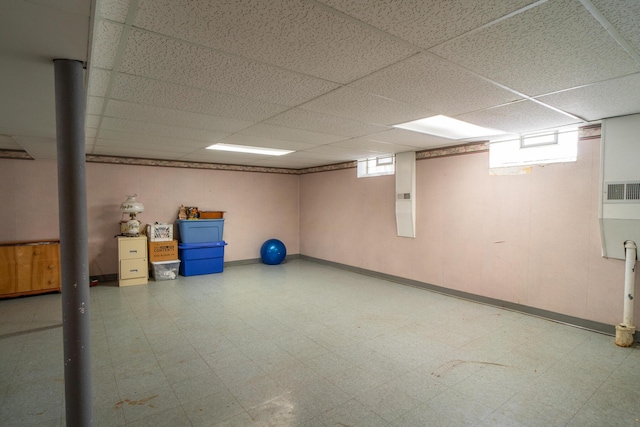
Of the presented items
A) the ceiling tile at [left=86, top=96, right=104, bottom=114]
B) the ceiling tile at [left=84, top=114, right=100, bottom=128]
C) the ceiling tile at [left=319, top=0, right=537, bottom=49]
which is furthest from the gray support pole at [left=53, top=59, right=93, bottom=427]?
the ceiling tile at [left=84, top=114, right=100, bottom=128]

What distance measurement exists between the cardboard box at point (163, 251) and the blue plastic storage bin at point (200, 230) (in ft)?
0.95

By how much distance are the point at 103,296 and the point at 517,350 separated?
18.4 feet

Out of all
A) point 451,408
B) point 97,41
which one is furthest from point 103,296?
point 451,408

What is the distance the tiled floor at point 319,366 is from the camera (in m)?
2.16

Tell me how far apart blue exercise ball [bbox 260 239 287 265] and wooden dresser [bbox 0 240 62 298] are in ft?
12.4

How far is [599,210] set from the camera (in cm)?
329

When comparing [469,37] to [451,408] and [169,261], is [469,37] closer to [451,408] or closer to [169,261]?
[451,408]

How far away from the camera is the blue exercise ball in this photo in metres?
7.35

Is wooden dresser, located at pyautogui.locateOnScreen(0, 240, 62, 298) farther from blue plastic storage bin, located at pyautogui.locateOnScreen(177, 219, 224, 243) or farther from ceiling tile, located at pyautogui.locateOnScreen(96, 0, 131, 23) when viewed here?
ceiling tile, located at pyautogui.locateOnScreen(96, 0, 131, 23)

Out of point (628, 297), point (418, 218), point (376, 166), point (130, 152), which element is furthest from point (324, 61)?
point (130, 152)

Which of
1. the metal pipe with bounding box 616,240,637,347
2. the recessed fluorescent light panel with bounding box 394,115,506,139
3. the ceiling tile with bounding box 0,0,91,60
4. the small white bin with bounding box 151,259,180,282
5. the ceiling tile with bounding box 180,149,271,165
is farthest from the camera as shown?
the small white bin with bounding box 151,259,180,282

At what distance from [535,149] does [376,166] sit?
9.10 ft

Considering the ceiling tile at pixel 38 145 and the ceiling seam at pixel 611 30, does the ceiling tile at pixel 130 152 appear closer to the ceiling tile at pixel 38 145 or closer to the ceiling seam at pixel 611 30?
the ceiling tile at pixel 38 145

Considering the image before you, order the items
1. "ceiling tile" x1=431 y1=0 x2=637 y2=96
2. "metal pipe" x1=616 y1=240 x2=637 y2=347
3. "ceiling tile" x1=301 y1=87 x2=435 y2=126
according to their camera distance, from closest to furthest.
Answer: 1. "ceiling tile" x1=431 y1=0 x2=637 y2=96
2. "ceiling tile" x1=301 y1=87 x2=435 y2=126
3. "metal pipe" x1=616 y1=240 x2=637 y2=347
